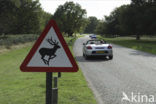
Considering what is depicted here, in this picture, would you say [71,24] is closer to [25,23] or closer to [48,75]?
[25,23]

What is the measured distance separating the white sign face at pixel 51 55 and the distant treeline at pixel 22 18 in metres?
48.5

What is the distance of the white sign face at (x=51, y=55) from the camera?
2957mm

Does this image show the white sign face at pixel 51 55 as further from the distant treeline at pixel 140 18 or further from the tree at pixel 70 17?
the tree at pixel 70 17

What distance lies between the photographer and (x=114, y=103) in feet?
15.5

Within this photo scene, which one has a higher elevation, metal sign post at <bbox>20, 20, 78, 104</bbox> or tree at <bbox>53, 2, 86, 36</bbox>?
tree at <bbox>53, 2, 86, 36</bbox>

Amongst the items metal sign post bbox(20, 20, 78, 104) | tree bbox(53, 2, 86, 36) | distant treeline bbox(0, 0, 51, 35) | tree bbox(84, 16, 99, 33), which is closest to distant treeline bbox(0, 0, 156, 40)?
distant treeline bbox(0, 0, 51, 35)

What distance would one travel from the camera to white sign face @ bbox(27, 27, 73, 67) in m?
2.96

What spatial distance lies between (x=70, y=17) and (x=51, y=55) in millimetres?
78091

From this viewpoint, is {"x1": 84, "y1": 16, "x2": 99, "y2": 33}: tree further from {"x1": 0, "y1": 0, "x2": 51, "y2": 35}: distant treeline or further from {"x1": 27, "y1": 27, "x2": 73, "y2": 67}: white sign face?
{"x1": 27, "y1": 27, "x2": 73, "y2": 67}: white sign face

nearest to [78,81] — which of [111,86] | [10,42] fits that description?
[111,86]

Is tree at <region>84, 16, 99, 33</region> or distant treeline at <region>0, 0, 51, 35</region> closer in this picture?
distant treeline at <region>0, 0, 51, 35</region>

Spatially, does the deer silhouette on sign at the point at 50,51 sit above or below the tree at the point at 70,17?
below

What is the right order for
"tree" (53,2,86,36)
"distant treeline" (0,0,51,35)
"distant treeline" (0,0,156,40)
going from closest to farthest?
1. "distant treeline" (0,0,156,40)
2. "distant treeline" (0,0,51,35)
3. "tree" (53,2,86,36)

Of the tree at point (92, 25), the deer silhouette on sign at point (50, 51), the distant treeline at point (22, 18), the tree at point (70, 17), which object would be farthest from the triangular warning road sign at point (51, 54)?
the tree at point (92, 25)
